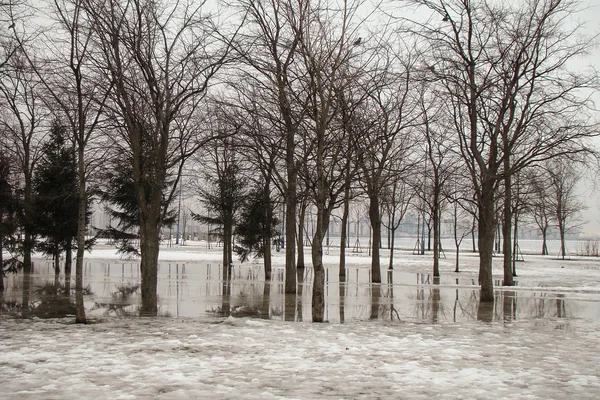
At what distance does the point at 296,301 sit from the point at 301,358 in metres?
9.06

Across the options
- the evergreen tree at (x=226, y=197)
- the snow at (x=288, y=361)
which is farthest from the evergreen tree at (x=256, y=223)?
the snow at (x=288, y=361)

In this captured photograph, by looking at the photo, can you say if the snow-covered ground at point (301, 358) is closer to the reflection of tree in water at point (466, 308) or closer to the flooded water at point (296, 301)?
the reflection of tree in water at point (466, 308)

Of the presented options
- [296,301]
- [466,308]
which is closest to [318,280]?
[296,301]

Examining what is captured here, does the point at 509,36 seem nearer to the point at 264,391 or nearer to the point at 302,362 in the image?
the point at 302,362

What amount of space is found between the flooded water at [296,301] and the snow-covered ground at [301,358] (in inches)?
40.7

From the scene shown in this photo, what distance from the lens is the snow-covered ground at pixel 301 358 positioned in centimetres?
632

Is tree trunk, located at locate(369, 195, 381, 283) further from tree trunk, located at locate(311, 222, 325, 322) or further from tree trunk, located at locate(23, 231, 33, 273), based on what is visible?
tree trunk, located at locate(23, 231, 33, 273)

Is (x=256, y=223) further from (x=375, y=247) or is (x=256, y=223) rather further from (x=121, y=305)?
(x=121, y=305)

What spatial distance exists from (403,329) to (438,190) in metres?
16.2

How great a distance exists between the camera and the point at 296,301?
55.8 feet

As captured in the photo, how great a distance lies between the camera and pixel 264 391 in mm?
6211

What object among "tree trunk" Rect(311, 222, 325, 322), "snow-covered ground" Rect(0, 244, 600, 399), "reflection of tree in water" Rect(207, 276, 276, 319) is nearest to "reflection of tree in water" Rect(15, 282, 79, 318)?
"snow-covered ground" Rect(0, 244, 600, 399)

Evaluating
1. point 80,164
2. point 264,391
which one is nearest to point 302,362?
point 264,391

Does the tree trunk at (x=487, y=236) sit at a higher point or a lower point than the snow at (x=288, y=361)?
higher
